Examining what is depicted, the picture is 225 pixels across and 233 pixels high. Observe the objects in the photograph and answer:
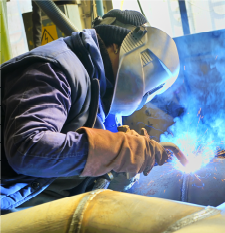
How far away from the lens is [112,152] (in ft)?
2.70

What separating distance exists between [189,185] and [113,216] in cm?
56

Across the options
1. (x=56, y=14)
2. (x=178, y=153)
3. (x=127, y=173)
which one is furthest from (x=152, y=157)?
(x=56, y=14)

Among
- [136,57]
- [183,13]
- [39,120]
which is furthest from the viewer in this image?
[183,13]

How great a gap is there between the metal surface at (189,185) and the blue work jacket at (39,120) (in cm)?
45

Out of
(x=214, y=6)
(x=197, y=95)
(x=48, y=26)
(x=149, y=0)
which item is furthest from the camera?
(x=48, y=26)

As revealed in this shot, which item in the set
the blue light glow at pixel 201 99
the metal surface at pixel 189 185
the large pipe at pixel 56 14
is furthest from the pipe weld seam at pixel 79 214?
the large pipe at pixel 56 14

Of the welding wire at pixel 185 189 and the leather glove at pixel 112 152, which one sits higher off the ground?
the leather glove at pixel 112 152

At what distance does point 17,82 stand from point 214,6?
124cm

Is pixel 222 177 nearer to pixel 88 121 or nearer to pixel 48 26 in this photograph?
pixel 88 121

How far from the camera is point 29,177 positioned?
0.88m

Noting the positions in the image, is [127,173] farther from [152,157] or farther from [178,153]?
[178,153]

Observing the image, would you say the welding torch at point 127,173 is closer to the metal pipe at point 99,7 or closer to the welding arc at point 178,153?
the welding arc at point 178,153

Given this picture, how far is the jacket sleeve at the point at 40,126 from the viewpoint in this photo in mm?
723

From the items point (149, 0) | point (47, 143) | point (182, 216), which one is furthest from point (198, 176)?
point (149, 0)
